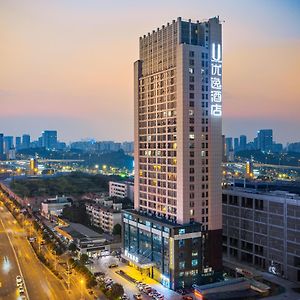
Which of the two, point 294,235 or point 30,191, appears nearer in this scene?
point 294,235

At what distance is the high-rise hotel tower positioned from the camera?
24719 mm

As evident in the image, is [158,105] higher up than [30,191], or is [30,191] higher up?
[158,105]

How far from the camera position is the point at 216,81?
26.0 metres

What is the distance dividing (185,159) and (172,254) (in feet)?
17.4

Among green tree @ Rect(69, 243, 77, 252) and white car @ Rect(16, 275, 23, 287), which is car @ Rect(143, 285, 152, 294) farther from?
green tree @ Rect(69, 243, 77, 252)

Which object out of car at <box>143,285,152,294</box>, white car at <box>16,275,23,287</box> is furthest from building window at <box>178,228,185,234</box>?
white car at <box>16,275,23,287</box>

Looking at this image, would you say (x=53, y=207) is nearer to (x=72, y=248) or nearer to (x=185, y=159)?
(x=72, y=248)

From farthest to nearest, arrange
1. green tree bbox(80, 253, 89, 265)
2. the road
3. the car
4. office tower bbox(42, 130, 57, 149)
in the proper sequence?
office tower bbox(42, 130, 57, 149) → green tree bbox(80, 253, 89, 265) → the road → the car

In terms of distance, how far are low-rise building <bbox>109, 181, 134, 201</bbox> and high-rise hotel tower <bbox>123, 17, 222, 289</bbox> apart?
23458mm

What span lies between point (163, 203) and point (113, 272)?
5.42 metres

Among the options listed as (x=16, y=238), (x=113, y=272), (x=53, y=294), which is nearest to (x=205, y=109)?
(x=113, y=272)

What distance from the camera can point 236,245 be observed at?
29859 millimetres

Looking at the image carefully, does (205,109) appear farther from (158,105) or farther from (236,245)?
(236,245)

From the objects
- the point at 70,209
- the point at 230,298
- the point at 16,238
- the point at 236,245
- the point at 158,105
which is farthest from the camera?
the point at 70,209
